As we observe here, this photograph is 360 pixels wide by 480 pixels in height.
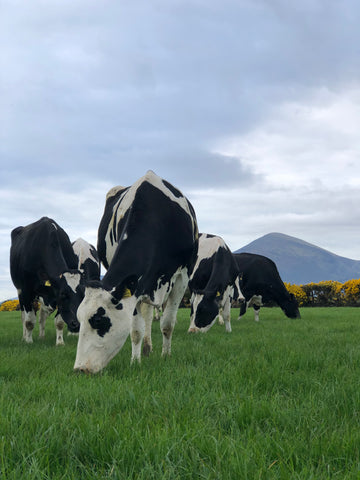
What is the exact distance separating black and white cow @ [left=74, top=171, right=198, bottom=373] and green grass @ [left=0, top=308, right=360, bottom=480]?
460mm

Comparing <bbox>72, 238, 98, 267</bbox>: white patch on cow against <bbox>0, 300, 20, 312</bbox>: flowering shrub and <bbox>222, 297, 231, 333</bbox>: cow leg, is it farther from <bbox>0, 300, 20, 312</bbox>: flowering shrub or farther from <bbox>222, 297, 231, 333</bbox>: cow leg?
<bbox>0, 300, 20, 312</bbox>: flowering shrub

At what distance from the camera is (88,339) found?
180 inches

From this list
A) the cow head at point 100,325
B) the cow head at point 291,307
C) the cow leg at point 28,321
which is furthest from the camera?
the cow head at point 291,307

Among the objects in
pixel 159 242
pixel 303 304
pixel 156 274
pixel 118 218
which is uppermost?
pixel 118 218

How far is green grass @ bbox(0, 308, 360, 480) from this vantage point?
6.81 ft

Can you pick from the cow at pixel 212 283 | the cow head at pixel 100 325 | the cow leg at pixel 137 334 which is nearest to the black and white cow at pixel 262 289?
the cow at pixel 212 283

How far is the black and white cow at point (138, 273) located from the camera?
4590 millimetres

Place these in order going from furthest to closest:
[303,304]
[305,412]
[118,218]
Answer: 1. [303,304]
2. [118,218]
3. [305,412]

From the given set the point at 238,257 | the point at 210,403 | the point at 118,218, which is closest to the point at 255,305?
the point at 238,257

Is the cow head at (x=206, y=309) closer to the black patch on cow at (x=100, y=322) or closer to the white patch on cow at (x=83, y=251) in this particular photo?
the white patch on cow at (x=83, y=251)

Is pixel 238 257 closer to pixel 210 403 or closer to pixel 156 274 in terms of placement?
pixel 156 274

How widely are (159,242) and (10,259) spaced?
5.46 m

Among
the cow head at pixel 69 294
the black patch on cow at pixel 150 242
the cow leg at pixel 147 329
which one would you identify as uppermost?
the black patch on cow at pixel 150 242

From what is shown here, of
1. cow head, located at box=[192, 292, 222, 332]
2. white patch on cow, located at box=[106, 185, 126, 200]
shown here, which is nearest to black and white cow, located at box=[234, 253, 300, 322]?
cow head, located at box=[192, 292, 222, 332]
